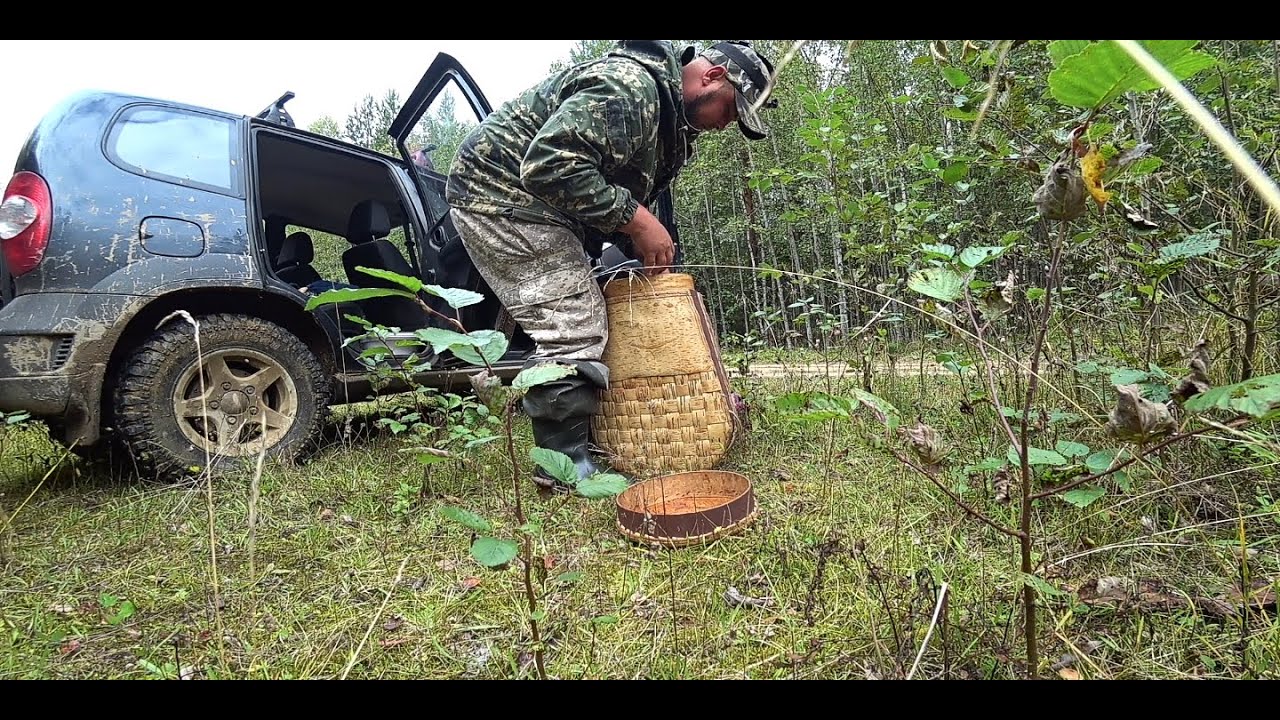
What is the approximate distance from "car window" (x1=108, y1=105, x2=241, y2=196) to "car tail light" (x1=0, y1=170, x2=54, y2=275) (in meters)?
0.28

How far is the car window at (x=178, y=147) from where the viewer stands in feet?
7.55

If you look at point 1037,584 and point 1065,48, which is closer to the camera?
point 1065,48

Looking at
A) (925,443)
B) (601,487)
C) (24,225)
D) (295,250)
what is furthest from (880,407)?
(295,250)

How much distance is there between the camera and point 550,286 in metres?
2.16

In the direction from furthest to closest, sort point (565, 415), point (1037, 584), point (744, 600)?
point (565, 415)
point (744, 600)
point (1037, 584)

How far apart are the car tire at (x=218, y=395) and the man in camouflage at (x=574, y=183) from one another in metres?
0.91

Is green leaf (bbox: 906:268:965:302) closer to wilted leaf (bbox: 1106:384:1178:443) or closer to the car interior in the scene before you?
wilted leaf (bbox: 1106:384:1178:443)

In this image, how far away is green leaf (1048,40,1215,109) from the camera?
50cm

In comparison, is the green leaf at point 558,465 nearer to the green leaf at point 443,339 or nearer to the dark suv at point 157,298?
the green leaf at point 443,339

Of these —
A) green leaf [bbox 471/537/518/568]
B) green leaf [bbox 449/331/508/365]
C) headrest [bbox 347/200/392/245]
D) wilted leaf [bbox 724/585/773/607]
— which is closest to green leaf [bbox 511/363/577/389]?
green leaf [bbox 449/331/508/365]

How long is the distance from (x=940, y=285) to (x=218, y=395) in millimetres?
2531

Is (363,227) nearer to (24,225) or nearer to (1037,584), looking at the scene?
(24,225)
